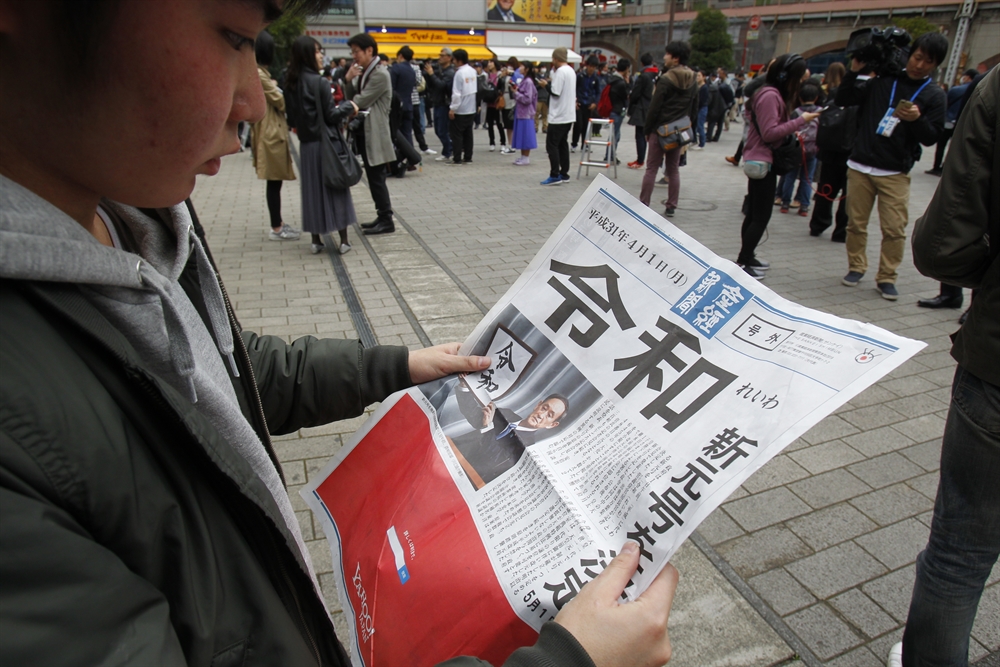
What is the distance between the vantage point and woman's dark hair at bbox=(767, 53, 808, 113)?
4.82m

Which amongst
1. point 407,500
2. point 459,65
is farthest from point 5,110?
point 459,65

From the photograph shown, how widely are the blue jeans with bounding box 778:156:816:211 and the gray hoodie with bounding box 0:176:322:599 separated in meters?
7.76

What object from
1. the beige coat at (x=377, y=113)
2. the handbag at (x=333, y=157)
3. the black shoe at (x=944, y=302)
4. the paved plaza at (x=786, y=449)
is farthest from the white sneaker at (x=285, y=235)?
the black shoe at (x=944, y=302)

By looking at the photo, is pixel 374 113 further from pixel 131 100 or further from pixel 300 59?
pixel 131 100

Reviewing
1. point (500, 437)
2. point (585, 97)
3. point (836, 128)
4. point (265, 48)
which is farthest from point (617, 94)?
point (500, 437)

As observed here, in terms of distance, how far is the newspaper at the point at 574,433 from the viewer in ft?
2.63

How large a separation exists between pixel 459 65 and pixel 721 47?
2951cm

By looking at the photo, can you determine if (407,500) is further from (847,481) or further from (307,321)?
(307,321)

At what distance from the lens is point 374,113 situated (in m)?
6.27

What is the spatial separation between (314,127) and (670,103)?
3776 mm

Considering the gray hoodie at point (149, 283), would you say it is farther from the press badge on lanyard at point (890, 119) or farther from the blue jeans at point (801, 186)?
the blue jeans at point (801, 186)

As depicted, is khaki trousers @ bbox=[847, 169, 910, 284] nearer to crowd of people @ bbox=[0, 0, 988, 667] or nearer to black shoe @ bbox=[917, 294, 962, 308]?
black shoe @ bbox=[917, 294, 962, 308]

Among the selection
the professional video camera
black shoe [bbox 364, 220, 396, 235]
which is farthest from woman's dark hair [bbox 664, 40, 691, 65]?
black shoe [bbox 364, 220, 396, 235]

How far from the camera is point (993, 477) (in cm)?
135
